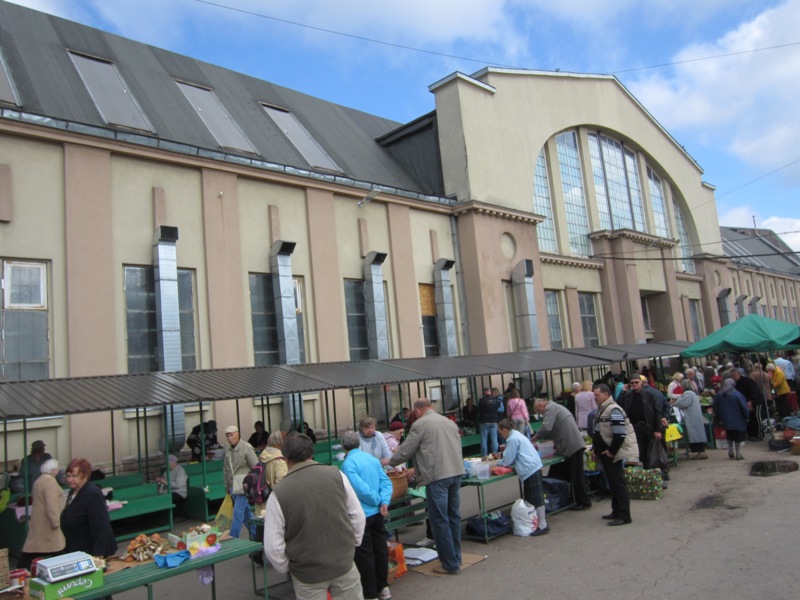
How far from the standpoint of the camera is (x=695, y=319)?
1332 inches

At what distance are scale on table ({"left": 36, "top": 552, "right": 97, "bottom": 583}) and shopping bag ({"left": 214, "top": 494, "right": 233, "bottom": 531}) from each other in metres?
3.85

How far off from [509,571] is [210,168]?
11.1m

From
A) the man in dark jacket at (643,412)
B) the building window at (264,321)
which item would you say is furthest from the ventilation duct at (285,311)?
the man in dark jacket at (643,412)

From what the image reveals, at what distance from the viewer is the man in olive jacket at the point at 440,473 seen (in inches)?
285

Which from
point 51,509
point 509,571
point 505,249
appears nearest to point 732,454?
point 509,571

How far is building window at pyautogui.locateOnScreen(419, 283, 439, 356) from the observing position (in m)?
19.4

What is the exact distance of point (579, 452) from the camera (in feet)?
32.5

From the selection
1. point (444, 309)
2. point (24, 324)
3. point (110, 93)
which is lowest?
point (24, 324)

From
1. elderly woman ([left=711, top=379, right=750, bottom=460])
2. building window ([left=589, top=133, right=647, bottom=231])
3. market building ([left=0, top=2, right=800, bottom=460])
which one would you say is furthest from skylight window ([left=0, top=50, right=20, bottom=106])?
building window ([left=589, top=133, right=647, bottom=231])

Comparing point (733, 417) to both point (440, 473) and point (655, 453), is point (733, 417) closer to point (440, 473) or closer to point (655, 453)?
point (655, 453)

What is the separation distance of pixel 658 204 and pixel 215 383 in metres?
28.8

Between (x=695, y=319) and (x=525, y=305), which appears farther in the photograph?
(x=695, y=319)

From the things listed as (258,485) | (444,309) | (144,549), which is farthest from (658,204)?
(144,549)

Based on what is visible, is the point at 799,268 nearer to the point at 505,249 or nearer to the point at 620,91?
the point at 620,91
